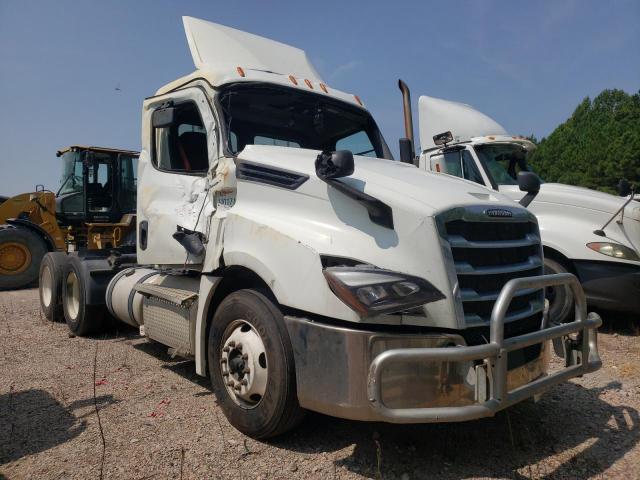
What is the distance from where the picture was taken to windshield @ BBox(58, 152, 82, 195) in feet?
36.8

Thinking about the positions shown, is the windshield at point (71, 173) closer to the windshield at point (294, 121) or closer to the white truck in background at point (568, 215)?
the white truck in background at point (568, 215)

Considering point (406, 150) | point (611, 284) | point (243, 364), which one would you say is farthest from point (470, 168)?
point (243, 364)

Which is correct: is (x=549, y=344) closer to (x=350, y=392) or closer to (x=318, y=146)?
(x=350, y=392)

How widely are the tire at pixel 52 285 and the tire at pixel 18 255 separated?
5.12 m

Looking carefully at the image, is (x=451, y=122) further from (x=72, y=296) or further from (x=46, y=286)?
(x=46, y=286)

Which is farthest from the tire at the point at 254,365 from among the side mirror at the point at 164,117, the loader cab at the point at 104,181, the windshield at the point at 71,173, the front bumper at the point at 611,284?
the windshield at the point at 71,173

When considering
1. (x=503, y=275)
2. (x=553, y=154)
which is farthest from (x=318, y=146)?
(x=553, y=154)

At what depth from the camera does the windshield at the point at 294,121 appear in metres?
4.18

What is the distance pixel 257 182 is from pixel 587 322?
7.84ft

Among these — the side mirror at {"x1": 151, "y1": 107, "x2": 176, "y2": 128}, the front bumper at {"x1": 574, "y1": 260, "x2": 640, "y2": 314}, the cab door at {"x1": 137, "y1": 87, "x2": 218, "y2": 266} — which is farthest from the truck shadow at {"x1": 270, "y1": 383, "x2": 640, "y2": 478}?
the side mirror at {"x1": 151, "y1": 107, "x2": 176, "y2": 128}

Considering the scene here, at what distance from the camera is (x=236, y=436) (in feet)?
11.2

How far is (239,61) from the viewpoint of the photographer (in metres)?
4.80

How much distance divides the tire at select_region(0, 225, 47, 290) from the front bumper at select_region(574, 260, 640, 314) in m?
12.0

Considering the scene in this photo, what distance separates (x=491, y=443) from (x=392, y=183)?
1.84 m
